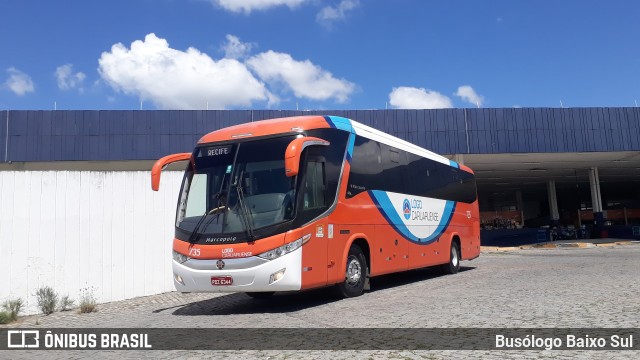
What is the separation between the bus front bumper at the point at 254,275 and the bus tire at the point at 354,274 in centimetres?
166

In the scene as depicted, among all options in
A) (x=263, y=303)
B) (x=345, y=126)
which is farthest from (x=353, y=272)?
(x=345, y=126)

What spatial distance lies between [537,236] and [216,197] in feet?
127

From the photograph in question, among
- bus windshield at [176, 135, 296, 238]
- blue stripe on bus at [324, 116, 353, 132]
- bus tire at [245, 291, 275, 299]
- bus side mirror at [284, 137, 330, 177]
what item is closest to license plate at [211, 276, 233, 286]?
bus windshield at [176, 135, 296, 238]

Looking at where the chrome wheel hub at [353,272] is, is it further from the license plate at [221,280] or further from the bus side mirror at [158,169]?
the bus side mirror at [158,169]

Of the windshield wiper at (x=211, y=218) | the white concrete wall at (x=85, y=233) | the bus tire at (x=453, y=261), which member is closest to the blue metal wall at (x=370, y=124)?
the bus tire at (x=453, y=261)

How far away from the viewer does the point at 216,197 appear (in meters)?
9.05

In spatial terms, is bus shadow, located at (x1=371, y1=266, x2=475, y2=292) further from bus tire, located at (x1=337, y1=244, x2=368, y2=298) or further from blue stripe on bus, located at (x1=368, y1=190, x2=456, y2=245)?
bus tire, located at (x1=337, y1=244, x2=368, y2=298)

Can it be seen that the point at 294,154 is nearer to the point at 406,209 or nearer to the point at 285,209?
the point at 285,209

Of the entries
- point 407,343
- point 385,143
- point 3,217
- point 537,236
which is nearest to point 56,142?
point 3,217

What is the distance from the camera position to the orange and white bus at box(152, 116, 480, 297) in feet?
27.8

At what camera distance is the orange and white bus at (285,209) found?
8.48 m

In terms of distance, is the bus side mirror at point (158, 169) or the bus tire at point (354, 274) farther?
the bus tire at point (354, 274)

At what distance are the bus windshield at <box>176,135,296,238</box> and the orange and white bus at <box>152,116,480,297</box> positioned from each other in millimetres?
18

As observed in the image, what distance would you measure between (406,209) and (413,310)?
4651mm
